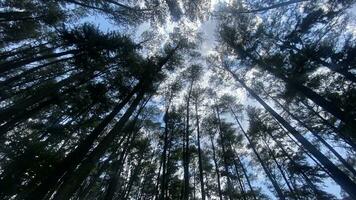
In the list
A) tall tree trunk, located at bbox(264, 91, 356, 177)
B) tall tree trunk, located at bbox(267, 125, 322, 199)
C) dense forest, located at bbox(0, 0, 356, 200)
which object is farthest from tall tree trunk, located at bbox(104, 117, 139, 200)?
A: tall tree trunk, located at bbox(267, 125, 322, 199)

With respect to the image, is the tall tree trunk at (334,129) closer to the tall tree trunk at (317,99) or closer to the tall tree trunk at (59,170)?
the tall tree trunk at (317,99)

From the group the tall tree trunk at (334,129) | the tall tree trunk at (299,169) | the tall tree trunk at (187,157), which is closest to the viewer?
the tall tree trunk at (334,129)

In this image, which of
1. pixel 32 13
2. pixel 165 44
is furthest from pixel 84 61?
pixel 165 44

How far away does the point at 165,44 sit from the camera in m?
17.0

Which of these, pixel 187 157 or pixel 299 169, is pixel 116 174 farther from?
pixel 299 169

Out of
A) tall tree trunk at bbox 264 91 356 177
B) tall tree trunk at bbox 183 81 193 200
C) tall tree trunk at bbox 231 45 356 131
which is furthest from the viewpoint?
tall tree trunk at bbox 183 81 193 200

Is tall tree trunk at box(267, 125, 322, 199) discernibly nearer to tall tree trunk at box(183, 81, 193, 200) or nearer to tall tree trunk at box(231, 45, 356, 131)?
tall tree trunk at box(183, 81, 193, 200)

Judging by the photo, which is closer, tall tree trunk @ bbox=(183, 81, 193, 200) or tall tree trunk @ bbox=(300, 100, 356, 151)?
tall tree trunk @ bbox=(300, 100, 356, 151)

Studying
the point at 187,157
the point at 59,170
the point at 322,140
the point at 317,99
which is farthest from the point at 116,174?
the point at 322,140

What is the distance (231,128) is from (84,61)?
11.2 metres

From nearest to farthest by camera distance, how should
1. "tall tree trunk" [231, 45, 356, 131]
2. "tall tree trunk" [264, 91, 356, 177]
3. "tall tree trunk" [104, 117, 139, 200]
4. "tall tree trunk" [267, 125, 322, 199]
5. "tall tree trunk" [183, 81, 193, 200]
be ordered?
1. "tall tree trunk" [231, 45, 356, 131]
2. "tall tree trunk" [104, 117, 139, 200]
3. "tall tree trunk" [264, 91, 356, 177]
4. "tall tree trunk" [183, 81, 193, 200]
5. "tall tree trunk" [267, 125, 322, 199]

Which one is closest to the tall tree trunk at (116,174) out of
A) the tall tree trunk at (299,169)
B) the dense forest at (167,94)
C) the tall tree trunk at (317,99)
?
the dense forest at (167,94)

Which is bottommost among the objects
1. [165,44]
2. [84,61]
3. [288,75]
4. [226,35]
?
[288,75]

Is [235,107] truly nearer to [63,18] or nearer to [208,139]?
[208,139]
